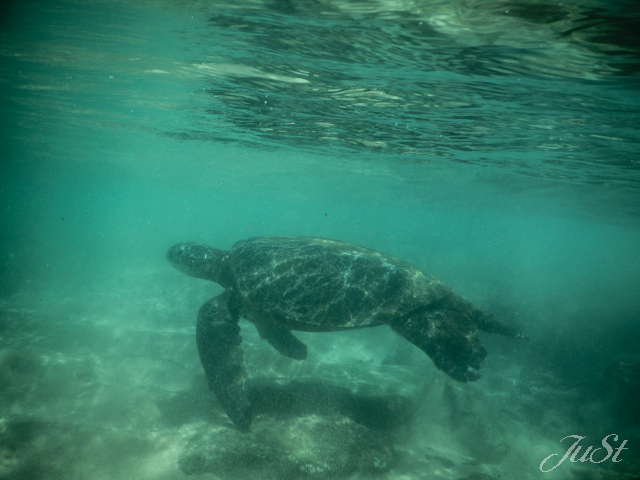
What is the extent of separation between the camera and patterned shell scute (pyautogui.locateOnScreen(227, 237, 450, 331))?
24.4 feet

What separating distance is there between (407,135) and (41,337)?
65.8 feet

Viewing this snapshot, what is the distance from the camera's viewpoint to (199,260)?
446 inches

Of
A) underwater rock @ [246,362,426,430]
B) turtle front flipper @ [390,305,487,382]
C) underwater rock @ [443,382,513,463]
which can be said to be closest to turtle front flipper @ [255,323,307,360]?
underwater rock @ [246,362,426,430]

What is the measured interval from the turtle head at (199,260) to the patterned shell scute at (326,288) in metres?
2.22

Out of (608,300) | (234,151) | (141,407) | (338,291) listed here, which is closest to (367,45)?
(338,291)

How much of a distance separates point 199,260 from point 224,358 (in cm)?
456

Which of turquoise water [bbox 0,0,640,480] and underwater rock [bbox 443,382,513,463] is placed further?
underwater rock [bbox 443,382,513,463]

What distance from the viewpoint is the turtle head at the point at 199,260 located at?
11.0m

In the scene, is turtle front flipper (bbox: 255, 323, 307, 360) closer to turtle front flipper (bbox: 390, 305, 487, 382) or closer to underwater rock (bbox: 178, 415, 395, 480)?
underwater rock (bbox: 178, 415, 395, 480)

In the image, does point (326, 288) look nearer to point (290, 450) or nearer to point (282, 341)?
point (282, 341)

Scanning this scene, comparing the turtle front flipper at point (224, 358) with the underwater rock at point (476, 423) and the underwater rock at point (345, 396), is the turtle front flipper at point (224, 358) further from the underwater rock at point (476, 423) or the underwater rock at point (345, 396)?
the underwater rock at point (476, 423)

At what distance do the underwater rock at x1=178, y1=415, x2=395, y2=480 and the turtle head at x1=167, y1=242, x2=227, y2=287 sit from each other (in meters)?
4.86

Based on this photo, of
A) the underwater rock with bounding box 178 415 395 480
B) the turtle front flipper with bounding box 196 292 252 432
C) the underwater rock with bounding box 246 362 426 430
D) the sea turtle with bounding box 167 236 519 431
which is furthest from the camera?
the underwater rock with bounding box 246 362 426 430

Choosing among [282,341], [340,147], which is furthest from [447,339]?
[340,147]
